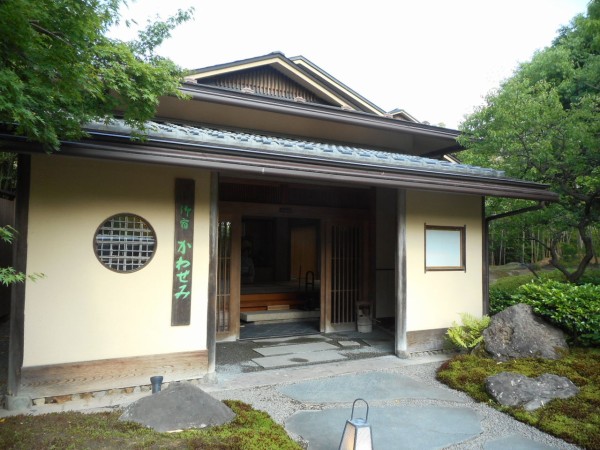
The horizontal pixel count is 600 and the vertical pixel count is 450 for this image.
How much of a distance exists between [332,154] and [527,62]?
16.6 meters

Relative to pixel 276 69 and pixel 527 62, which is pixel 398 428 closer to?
pixel 276 69

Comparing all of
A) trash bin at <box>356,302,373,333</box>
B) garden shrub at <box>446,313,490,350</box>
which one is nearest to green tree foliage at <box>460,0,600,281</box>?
garden shrub at <box>446,313,490,350</box>

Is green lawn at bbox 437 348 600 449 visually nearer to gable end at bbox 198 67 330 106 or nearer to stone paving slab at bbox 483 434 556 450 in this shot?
stone paving slab at bbox 483 434 556 450

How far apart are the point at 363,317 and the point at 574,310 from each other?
4039mm

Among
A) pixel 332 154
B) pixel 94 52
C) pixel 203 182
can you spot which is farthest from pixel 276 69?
pixel 94 52

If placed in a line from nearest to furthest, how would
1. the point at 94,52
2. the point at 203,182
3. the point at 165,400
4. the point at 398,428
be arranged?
1. the point at 94,52
2. the point at 165,400
3. the point at 398,428
4. the point at 203,182

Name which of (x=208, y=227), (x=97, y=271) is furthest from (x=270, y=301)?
(x=97, y=271)

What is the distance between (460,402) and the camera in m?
5.47

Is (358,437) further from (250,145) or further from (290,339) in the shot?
(290,339)

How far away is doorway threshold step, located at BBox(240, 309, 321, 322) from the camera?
33.7 ft

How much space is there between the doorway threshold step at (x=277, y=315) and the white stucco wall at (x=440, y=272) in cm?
377

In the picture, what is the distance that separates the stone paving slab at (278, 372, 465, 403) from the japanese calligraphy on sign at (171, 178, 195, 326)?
167 cm

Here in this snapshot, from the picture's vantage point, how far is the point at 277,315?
10617 mm

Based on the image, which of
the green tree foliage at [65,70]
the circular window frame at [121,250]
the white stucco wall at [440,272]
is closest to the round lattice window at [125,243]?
the circular window frame at [121,250]
